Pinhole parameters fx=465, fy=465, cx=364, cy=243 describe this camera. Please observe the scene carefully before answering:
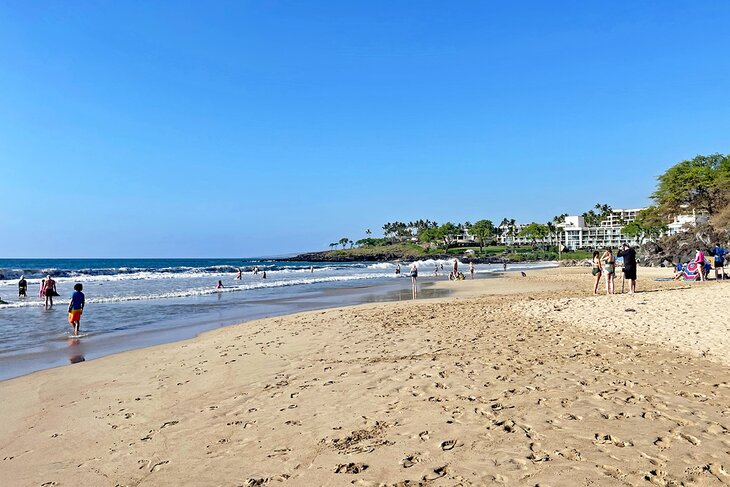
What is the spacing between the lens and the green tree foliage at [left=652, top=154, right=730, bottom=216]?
66.8 metres

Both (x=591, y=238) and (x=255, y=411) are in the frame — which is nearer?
(x=255, y=411)

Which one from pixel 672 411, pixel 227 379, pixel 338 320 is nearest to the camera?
pixel 672 411

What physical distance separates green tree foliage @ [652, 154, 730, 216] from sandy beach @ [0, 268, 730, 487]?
71.1m

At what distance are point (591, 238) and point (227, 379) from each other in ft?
576

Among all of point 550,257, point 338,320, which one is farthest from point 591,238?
point 338,320

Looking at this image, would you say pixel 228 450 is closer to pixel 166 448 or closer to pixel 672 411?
pixel 166 448

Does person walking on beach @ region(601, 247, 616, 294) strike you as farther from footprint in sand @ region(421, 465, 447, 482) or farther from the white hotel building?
the white hotel building

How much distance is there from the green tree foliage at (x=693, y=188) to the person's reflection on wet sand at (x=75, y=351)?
77.6m

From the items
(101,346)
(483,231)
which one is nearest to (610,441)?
(101,346)

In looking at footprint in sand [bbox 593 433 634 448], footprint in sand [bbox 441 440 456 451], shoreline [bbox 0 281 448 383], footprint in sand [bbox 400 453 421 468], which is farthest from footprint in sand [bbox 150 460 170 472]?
shoreline [bbox 0 281 448 383]

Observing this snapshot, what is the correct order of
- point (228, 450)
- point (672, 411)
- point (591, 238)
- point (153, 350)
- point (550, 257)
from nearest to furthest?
point (228, 450) < point (672, 411) < point (153, 350) < point (550, 257) < point (591, 238)

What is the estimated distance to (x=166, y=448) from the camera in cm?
482

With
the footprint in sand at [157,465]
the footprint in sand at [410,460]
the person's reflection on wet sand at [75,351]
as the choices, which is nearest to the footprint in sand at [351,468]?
the footprint in sand at [410,460]

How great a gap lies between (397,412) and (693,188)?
8126 cm
